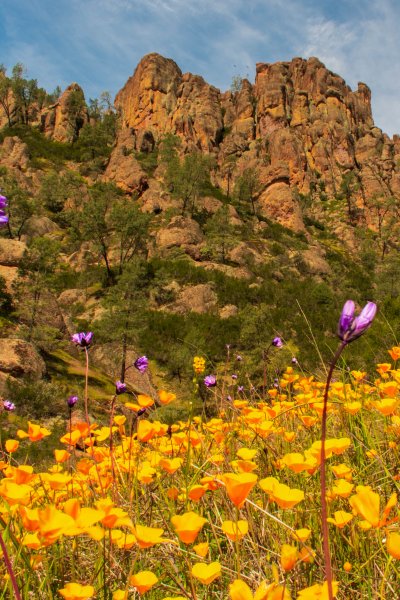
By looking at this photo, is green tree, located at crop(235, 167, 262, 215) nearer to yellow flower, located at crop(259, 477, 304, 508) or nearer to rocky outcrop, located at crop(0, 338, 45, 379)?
rocky outcrop, located at crop(0, 338, 45, 379)

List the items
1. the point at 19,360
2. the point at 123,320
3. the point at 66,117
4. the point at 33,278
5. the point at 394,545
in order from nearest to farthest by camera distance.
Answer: the point at 394,545 < the point at 19,360 < the point at 33,278 < the point at 123,320 < the point at 66,117

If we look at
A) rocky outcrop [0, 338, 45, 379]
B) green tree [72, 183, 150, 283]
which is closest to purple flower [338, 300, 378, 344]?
rocky outcrop [0, 338, 45, 379]

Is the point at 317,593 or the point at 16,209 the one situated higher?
the point at 16,209

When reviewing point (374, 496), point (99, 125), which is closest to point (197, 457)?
point (374, 496)

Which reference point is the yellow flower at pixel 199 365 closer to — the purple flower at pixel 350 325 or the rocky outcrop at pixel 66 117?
the purple flower at pixel 350 325

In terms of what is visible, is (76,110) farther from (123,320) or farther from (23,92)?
(123,320)

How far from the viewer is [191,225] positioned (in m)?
38.7

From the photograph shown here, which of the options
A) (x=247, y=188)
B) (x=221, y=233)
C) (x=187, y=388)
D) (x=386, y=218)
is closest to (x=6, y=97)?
(x=247, y=188)

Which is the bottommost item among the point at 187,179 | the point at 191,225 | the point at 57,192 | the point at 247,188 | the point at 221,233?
the point at 221,233

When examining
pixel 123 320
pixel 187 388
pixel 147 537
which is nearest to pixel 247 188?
pixel 123 320

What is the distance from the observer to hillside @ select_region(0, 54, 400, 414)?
770 inches

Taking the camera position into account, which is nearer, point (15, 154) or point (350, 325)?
point (350, 325)

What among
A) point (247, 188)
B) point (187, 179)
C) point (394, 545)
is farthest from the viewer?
point (247, 188)

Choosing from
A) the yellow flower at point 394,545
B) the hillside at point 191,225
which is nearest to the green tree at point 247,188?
the hillside at point 191,225
